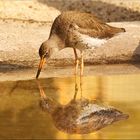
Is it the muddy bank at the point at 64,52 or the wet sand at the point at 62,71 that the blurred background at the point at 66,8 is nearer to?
Answer: the muddy bank at the point at 64,52

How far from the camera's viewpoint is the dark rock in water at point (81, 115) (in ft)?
25.6

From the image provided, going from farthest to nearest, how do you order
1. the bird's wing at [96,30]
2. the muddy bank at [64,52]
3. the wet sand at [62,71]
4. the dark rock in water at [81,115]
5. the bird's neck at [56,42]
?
the muddy bank at [64,52], the wet sand at [62,71], the bird's neck at [56,42], the bird's wing at [96,30], the dark rock in water at [81,115]

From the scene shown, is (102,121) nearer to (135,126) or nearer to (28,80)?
(135,126)

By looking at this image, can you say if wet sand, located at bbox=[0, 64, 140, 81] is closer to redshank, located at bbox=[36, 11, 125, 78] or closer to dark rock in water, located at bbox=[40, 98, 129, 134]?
redshank, located at bbox=[36, 11, 125, 78]

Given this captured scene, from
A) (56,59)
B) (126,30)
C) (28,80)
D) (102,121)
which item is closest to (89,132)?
(102,121)

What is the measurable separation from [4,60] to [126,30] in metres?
2.33

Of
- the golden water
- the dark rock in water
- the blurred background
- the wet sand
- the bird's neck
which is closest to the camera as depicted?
the golden water

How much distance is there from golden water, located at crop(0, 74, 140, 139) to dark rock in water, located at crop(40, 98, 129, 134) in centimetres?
10

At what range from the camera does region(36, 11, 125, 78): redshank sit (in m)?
9.89

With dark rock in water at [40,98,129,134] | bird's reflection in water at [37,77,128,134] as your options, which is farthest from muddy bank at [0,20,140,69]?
dark rock in water at [40,98,129,134]

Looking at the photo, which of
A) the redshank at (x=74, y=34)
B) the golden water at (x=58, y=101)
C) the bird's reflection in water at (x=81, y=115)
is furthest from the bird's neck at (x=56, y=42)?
the bird's reflection in water at (x=81, y=115)

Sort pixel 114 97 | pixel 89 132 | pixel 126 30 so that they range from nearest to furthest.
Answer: pixel 89 132 < pixel 114 97 < pixel 126 30

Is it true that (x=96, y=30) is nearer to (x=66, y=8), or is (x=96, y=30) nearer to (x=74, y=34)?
(x=74, y=34)

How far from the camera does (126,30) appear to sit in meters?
11.8
